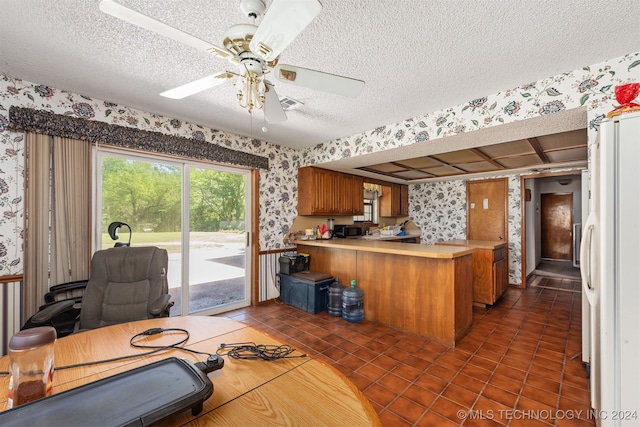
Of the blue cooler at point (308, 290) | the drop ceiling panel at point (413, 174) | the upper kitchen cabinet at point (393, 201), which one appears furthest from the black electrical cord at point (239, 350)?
the upper kitchen cabinet at point (393, 201)

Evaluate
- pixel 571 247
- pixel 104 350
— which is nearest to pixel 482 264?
pixel 104 350

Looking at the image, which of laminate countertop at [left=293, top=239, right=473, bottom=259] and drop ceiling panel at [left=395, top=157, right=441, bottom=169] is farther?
drop ceiling panel at [left=395, top=157, right=441, bottom=169]

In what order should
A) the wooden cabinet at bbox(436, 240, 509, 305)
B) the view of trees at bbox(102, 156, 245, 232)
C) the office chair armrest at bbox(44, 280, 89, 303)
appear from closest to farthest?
1. the office chair armrest at bbox(44, 280, 89, 303)
2. the view of trees at bbox(102, 156, 245, 232)
3. the wooden cabinet at bbox(436, 240, 509, 305)

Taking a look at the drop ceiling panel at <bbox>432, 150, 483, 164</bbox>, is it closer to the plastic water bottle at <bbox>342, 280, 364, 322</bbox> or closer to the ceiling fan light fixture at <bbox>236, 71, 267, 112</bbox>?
the plastic water bottle at <bbox>342, 280, 364, 322</bbox>

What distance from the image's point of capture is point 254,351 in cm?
122

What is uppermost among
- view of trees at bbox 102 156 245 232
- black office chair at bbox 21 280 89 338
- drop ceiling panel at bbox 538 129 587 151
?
drop ceiling panel at bbox 538 129 587 151

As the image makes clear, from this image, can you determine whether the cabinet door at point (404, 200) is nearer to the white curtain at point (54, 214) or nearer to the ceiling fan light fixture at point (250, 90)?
the ceiling fan light fixture at point (250, 90)

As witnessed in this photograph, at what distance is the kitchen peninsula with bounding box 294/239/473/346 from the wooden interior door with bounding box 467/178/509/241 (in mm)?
2723

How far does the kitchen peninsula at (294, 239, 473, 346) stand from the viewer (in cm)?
273

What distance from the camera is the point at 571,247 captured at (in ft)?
23.1

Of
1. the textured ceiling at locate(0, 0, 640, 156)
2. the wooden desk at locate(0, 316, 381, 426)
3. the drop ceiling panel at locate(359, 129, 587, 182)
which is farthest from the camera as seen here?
the drop ceiling panel at locate(359, 129, 587, 182)

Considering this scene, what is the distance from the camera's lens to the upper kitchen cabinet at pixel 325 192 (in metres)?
4.28

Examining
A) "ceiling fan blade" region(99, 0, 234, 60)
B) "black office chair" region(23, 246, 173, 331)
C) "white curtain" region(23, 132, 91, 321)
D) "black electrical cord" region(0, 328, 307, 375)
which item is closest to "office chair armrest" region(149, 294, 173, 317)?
"black office chair" region(23, 246, 173, 331)

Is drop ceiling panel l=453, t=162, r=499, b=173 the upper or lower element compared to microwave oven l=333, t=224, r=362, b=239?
upper
